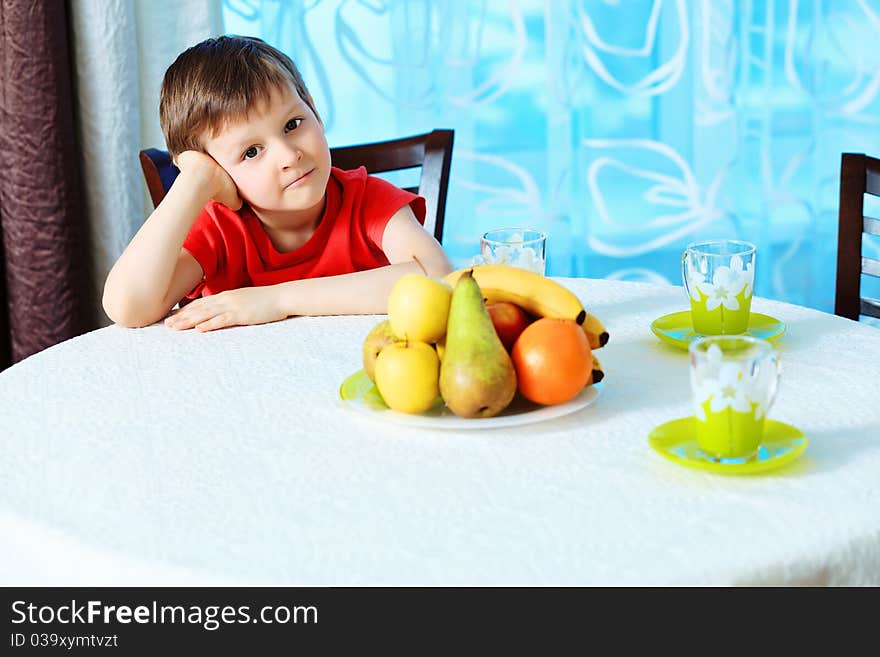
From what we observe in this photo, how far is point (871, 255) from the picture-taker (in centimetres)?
317

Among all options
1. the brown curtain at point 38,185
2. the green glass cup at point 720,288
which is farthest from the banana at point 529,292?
the brown curtain at point 38,185

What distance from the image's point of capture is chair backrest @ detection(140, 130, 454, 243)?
1.87m

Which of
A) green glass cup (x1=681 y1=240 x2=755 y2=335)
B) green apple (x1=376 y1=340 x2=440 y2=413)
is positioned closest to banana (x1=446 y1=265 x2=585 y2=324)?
green apple (x1=376 y1=340 x2=440 y2=413)

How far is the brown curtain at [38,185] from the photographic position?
228cm

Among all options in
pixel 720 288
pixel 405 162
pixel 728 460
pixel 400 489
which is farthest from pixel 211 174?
pixel 728 460

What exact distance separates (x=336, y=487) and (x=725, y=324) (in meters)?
0.55

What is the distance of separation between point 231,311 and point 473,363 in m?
0.53

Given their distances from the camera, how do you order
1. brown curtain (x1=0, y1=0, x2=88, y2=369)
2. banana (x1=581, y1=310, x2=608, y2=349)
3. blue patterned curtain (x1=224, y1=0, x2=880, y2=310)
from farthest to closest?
1. blue patterned curtain (x1=224, y1=0, x2=880, y2=310)
2. brown curtain (x1=0, y1=0, x2=88, y2=369)
3. banana (x1=581, y1=310, x2=608, y2=349)

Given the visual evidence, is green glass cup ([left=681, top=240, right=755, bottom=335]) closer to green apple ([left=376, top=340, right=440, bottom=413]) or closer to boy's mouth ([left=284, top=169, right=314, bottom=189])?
green apple ([left=376, top=340, right=440, bottom=413])

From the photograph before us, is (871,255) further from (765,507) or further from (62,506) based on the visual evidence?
(62,506)

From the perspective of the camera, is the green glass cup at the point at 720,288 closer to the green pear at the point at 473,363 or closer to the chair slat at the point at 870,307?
the green pear at the point at 473,363

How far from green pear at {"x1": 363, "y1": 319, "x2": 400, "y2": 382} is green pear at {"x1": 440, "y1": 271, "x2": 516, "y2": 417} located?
0.08 metres

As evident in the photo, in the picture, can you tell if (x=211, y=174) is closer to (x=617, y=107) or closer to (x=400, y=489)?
(x=400, y=489)

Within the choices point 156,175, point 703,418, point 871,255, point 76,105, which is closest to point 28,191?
point 76,105
